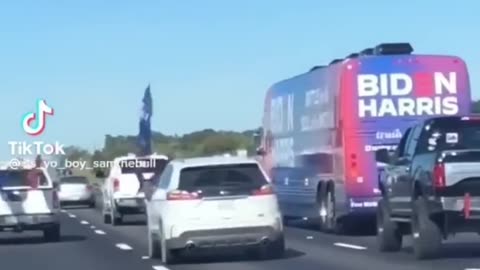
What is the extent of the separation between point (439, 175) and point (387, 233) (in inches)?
134

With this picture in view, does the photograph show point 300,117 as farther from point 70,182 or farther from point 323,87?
point 70,182

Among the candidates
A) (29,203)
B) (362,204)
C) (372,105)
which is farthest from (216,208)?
(29,203)

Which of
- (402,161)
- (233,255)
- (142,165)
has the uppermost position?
(142,165)

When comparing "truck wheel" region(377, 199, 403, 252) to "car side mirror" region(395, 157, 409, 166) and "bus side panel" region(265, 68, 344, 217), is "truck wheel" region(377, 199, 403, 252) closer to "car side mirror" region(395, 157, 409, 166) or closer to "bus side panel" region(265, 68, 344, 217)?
"car side mirror" region(395, 157, 409, 166)

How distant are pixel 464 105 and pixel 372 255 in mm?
6619

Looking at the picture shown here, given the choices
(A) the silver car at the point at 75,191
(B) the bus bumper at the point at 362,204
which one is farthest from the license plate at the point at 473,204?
(A) the silver car at the point at 75,191

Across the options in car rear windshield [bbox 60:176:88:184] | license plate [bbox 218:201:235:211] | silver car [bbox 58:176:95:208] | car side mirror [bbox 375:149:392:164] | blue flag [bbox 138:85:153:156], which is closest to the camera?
license plate [bbox 218:201:235:211]

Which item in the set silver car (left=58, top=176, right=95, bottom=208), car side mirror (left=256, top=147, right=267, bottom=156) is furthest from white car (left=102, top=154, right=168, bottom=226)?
silver car (left=58, top=176, right=95, bottom=208)

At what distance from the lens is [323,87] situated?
31438 millimetres

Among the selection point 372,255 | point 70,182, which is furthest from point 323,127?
point 70,182

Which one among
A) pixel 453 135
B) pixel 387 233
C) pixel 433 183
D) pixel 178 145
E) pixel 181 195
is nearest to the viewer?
pixel 433 183

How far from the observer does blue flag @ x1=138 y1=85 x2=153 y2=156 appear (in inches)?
2739

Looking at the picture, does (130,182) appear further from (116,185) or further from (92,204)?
(92,204)

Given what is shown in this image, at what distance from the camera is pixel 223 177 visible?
2362 cm
